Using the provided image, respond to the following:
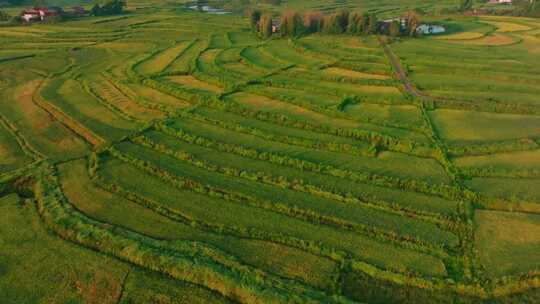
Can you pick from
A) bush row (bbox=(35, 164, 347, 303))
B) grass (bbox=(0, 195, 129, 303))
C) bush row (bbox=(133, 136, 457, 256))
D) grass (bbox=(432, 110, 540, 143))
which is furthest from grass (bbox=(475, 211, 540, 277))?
grass (bbox=(0, 195, 129, 303))

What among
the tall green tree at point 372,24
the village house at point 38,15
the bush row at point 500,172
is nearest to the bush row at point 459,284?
the bush row at point 500,172

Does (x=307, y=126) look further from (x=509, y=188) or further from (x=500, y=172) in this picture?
(x=509, y=188)

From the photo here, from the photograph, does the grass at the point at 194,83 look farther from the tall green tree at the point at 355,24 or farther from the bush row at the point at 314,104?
the tall green tree at the point at 355,24

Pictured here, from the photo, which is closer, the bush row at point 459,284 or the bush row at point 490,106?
the bush row at point 459,284

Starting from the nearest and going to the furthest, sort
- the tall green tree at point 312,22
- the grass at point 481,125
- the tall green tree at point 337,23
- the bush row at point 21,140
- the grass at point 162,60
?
the bush row at point 21,140 → the grass at point 481,125 → the grass at point 162,60 → the tall green tree at point 337,23 → the tall green tree at point 312,22

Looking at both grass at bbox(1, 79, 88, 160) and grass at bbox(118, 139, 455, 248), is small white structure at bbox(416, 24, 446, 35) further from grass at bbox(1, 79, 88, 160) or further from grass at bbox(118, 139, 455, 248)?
grass at bbox(1, 79, 88, 160)

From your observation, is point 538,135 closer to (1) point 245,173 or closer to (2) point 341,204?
(2) point 341,204

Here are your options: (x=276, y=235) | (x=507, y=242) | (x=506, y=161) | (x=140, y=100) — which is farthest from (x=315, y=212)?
(x=140, y=100)
